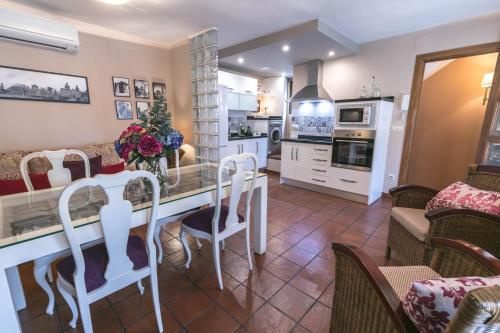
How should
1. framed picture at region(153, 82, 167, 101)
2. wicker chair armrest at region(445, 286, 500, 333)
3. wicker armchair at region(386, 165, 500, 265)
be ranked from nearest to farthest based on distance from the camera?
wicker chair armrest at region(445, 286, 500, 333)
wicker armchair at region(386, 165, 500, 265)
framed picture at region(153, 82, 167, 101)

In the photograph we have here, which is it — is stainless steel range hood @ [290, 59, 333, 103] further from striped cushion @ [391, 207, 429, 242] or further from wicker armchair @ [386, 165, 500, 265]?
striped cushion @ [391, 207, 429, 242]

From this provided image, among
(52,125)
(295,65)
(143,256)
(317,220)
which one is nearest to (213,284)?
(143,256)

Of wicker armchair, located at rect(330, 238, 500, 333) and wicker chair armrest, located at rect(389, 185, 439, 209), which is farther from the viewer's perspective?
wicker chair armrest, located at rect(389, 185, 439, 209)

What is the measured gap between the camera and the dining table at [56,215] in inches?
37.2

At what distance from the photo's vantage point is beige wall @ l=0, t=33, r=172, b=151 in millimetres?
2703

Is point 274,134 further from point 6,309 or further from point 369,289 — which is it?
point 6,309

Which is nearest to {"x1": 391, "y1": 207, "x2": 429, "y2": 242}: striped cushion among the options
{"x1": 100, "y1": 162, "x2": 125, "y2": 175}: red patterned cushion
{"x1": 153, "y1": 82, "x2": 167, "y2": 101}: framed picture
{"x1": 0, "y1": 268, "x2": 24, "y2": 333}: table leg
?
{"x1": 0, "y1": 268, "x2": 24, "y2": 333}: table leg

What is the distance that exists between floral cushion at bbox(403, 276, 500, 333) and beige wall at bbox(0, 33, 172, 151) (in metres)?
3.99

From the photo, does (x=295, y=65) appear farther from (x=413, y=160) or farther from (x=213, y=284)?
(x=213, y=284)

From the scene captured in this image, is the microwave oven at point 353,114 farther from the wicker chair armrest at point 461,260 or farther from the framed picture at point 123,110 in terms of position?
the framed picture at point 123,110

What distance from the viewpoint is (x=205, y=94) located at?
137 inches

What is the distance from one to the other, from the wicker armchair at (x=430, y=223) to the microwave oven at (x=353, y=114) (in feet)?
4.71

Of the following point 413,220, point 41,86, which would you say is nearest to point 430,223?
point 413,220

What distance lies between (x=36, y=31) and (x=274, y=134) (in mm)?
4316
